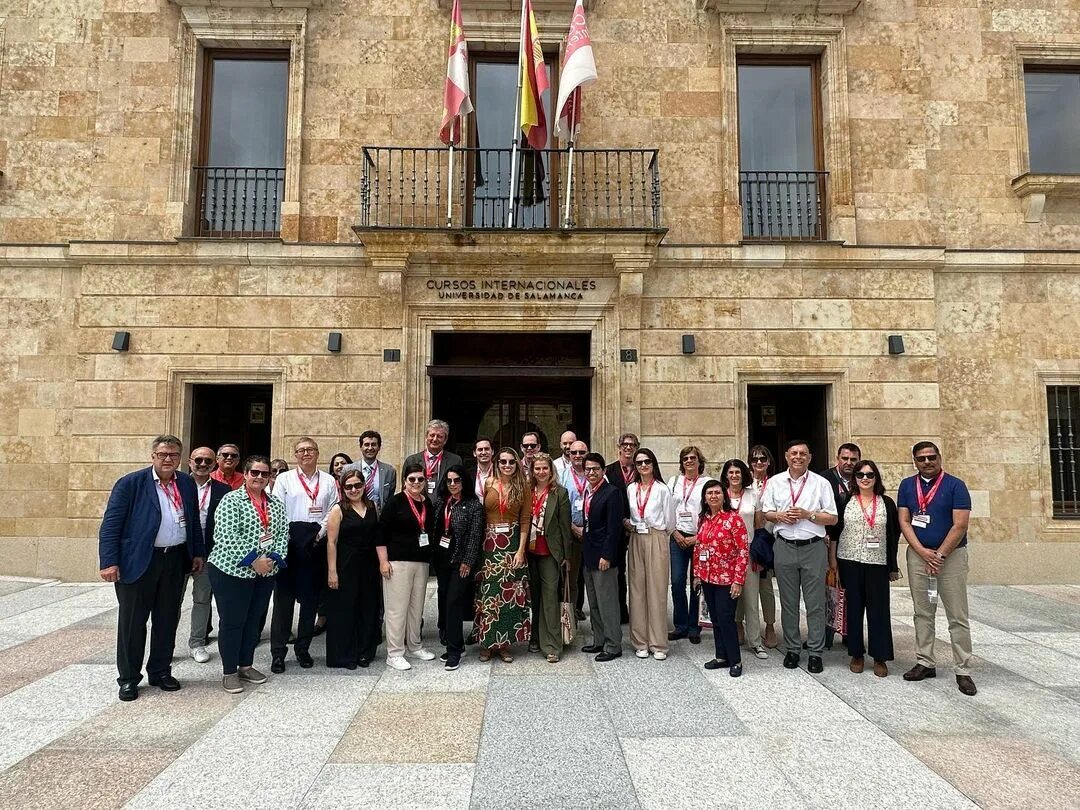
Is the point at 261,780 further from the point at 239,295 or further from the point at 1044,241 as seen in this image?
the point at 1044,241

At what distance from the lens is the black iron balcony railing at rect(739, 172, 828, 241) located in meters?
9.81

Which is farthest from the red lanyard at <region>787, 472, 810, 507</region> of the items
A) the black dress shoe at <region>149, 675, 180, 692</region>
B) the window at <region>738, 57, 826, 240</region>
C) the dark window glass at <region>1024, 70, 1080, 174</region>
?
the dark window glass at <region>1024, 70, 1080, 174</region>

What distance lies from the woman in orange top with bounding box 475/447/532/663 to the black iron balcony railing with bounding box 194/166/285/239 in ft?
21.7

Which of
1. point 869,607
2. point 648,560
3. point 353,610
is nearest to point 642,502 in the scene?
point 648,560

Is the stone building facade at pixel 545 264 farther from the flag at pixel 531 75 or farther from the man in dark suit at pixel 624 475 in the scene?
the man in dark suit at pixel 624 475

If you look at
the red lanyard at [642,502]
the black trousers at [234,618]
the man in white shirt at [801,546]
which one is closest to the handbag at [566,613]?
the red lanyard at [642,502]

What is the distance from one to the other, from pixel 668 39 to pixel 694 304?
4.22 metres

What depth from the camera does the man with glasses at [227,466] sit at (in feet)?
18.2

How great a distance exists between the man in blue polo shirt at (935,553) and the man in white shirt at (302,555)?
16.5 ft

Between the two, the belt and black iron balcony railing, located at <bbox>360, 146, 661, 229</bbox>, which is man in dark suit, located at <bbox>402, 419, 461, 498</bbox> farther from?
black iron balcony railing, located at <bbox>360, 146, 661, 229</bbox>

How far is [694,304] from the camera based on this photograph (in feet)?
30.8

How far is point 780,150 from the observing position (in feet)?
32.9

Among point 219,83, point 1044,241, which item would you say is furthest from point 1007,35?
point 219,83

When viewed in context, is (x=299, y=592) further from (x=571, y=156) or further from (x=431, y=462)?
(x=571, y=156)
